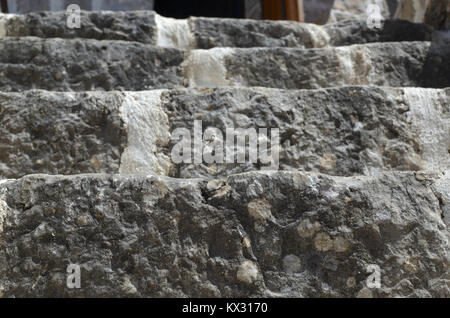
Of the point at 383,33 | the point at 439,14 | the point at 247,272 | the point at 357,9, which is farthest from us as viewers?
the point at 357,9

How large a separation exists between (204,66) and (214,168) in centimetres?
77

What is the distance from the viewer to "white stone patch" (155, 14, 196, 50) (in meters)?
2.95

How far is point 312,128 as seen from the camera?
6.49ft

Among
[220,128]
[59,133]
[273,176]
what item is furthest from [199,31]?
[273,176]

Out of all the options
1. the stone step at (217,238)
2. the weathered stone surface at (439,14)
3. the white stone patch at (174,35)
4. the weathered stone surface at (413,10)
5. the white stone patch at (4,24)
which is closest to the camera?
the stone step at (217,238)

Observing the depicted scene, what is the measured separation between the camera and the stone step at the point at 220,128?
1.86 meters

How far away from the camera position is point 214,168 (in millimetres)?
1855

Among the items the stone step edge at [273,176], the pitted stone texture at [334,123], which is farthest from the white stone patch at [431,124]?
the stone step edge at [273,176]

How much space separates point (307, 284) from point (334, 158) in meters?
0.60

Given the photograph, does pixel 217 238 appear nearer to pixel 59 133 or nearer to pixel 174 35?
pixel 59 133

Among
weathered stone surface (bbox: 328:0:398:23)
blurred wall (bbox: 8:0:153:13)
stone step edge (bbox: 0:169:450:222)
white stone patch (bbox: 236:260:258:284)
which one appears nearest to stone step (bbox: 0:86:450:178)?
stone step edge (bbox: 0:169:450:222)

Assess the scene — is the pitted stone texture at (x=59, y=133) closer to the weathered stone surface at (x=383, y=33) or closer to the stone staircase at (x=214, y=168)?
the stone staircase at (x=214, y=168)

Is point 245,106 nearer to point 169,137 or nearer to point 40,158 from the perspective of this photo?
point 169,137

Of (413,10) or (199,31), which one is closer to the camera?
(199,31)
